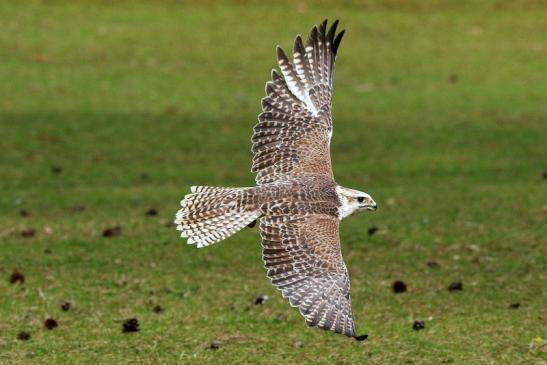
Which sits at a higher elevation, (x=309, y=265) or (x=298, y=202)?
(x=298, y=202)

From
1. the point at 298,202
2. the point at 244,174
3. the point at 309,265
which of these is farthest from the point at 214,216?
the point at 244,174

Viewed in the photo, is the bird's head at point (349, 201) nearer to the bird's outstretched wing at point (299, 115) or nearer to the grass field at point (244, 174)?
the bird's outstretched wing at point (299, 115)

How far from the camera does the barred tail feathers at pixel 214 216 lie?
823 cm

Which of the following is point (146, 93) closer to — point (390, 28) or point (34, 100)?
point (34, 100)

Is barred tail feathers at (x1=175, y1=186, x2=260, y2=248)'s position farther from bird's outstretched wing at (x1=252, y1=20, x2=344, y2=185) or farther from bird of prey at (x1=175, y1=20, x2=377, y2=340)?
bird's outstretched wing at (x1=252, y1=20, x2=344, y2=185)

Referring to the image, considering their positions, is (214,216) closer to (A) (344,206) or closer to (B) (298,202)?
(B) (298,202)

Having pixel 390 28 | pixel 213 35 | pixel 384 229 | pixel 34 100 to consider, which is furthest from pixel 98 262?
pixel 390 28

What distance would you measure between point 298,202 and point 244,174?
22.8 feet

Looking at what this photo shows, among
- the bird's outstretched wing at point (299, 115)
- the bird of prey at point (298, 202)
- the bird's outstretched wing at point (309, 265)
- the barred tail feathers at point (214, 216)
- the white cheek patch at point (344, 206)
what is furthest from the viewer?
the bird's outstretched wing at point (299, 115)

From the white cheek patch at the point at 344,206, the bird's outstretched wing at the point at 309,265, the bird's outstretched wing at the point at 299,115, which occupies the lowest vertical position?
the bird's outstretched wing at the point at 309,265

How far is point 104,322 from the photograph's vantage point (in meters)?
8.86

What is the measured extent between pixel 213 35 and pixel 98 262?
1441cm

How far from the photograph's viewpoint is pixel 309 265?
7.68m

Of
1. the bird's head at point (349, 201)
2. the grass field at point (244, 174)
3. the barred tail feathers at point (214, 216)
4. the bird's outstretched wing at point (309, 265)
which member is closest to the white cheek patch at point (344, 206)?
the bird's head at point (349, 201)
